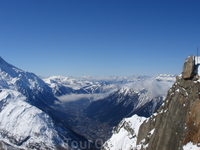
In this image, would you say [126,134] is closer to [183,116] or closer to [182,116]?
[182,116]

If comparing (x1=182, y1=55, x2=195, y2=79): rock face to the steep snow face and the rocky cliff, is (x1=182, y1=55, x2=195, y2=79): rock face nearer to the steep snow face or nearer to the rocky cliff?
the rocky cliff

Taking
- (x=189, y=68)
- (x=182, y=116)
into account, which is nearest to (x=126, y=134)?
(x=182, y=116)

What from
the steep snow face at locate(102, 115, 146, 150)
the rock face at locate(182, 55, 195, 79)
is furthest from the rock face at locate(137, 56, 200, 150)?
the steep snow face at locate(102, 115, 146, 150)

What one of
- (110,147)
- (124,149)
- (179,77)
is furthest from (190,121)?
(110,147)

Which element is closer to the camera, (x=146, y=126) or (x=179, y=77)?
(x=179, y=77)

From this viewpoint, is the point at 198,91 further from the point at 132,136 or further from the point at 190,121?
the point at 132,136

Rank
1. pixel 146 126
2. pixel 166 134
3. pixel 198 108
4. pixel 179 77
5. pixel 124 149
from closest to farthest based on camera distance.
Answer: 1. pixel 198 108
2. pixel 166 134
3. pixel 179 77
4. pixel 146 126
5. pixel 124 149

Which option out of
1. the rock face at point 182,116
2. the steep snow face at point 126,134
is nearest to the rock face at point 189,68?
the rock face at point 182,116

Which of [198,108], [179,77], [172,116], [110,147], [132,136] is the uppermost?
[179,77]
